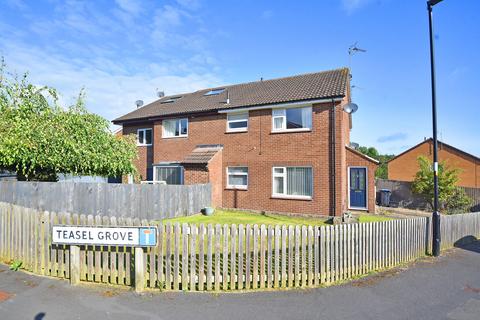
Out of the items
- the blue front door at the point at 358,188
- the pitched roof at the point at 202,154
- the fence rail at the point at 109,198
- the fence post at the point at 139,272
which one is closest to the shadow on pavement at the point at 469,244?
the blue front door at the point at 358,188

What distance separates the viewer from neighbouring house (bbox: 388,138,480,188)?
1110 inches

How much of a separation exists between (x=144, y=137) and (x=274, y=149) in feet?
33.2

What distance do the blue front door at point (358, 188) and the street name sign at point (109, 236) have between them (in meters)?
12.9

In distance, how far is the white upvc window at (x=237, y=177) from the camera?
53.6 feet

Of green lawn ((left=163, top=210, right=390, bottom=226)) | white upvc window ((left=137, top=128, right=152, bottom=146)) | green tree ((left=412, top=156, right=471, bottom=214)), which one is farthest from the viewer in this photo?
white upvc window ((left=137, top=128, right=152, bottom=146))

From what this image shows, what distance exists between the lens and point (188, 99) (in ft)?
71.8

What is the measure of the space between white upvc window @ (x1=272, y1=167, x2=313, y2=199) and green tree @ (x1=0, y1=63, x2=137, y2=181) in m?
7.63

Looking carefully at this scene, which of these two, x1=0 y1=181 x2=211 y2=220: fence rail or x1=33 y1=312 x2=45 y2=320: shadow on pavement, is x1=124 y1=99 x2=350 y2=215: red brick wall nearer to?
x1=0 y1=181 x2=211 y2=220: fence rail

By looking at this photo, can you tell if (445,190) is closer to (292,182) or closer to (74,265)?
(292,182)

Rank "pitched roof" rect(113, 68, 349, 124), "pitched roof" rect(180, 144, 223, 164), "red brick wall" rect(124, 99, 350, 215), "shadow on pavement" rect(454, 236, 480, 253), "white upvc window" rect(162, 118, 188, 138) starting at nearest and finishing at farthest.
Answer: "shadow on pavement" rect(454, 236, 480, 253)
"red brick wall" rect(124, 99, 350, 215)
"pitched roof" rect(113, 68, 349, 124)
"pitched roof" rect(180, 144, 223, 164)
"white upvc window" rect(162, 118, 188, 138)

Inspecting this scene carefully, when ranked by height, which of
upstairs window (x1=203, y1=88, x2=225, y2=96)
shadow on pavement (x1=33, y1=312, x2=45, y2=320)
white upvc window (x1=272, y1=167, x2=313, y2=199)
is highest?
upstairs window (x1=203, y1=88, x2=225, y2=96)

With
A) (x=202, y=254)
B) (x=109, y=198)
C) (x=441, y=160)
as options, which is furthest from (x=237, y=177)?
(x=441, y=160)

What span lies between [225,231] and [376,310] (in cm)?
280

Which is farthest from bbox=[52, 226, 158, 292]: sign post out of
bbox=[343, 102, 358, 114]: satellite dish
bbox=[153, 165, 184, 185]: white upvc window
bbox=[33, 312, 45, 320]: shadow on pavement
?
bbox=[153, 165, 184, 185]: white upvc window
